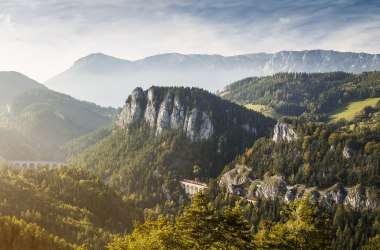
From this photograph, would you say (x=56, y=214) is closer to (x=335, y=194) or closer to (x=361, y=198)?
(x=335, y=194)

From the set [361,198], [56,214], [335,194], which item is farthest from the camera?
[335,194]

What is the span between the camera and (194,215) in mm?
47250

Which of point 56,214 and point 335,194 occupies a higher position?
point 335,194

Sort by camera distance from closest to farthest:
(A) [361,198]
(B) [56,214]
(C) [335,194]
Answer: (B) [56,214]
(A) [361,198]
(C) [335,194]

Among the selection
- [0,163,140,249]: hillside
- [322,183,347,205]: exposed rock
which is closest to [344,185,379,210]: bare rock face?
[322,183,347,205]: exposed rock

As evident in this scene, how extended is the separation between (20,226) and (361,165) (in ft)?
488

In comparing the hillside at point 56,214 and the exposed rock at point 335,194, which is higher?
the exposed rock at point 335,194

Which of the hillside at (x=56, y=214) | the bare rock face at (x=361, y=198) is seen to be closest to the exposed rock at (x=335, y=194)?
the bare rock face at (x=361, y=198)

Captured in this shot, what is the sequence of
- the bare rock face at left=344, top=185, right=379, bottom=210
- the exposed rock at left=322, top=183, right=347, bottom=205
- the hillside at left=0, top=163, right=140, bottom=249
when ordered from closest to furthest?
the hillside at left=0, top=163, right=140, bottom=249 → the bare rock face at left=344, top=185, right=379, bottom=210 → the exposed rock at left=322, top=183, right=347, bottom=205

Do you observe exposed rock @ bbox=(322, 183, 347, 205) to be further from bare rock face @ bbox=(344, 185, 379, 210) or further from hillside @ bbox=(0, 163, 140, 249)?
hillside @ bbox=(0, 163, 140, 249)

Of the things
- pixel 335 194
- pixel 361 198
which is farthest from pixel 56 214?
pixel 361 198

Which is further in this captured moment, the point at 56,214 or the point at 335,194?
the point at 335,194

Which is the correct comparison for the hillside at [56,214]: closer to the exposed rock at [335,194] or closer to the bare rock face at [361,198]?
the exposed rock at [335,194]

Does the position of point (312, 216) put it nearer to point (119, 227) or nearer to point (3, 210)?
point (3, 210)
